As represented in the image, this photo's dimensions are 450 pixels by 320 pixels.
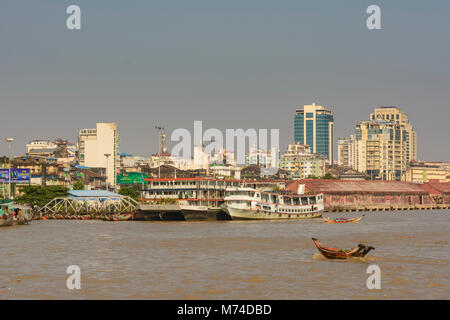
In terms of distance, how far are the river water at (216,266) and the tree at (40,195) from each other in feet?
184

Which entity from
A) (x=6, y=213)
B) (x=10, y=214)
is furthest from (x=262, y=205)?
(x=6, y=213)

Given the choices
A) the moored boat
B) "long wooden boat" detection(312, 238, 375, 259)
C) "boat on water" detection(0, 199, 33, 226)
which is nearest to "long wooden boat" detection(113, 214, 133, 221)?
"boat on water" detection(0, 199, 33, 226)

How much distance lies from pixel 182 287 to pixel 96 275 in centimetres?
727

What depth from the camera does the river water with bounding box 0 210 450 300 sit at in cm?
3938

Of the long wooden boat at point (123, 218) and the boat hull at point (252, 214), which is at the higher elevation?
the boat hull at point (252, 214)

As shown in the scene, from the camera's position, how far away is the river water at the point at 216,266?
39375 millimetres

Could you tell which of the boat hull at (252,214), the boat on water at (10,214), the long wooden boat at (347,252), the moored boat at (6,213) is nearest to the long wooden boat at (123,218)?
the boat on water at (10,214)

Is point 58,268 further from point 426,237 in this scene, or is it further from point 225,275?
point 426,237

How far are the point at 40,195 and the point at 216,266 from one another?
307 ft

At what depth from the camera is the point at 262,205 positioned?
10825 cm

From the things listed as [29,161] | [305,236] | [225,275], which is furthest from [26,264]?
[29,161]

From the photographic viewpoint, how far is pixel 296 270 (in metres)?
47.5

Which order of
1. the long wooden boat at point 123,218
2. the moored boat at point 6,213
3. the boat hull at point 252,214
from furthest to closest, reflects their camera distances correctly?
the long wooden boat at point 123,218, the boat hull at point 252,214, the moored boat at point 6,213

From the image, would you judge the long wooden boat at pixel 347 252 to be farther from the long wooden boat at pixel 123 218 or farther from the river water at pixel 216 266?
the long wooden boat at pixel 123 218
